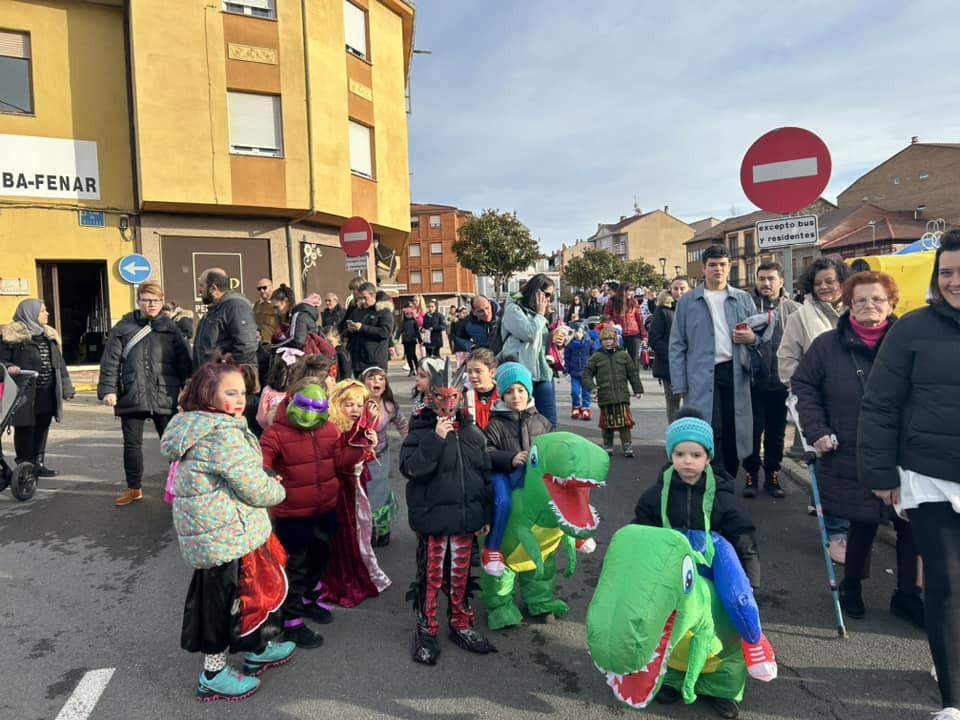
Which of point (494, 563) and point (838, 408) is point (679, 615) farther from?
point (838, 408)

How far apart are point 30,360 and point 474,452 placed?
5.92 metres

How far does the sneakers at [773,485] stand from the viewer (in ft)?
19.9

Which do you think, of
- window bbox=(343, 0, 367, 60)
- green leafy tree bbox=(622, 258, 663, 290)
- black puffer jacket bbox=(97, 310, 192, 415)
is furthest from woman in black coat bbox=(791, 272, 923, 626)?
green leafy tree bbox=(622, 258, 663, 290)

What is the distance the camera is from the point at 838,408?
4055mm

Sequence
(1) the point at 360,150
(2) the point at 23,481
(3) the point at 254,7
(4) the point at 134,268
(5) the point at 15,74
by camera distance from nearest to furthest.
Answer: (2) the point at 23,481 < (4) the point at 134,268 < (5) the point at 15,74 < (3) the point at 254,7 < (1) the point at 360,150

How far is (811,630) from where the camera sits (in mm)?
3699

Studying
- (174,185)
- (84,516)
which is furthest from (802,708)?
(174,185)

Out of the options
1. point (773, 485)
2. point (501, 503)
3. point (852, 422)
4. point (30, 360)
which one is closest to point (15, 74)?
point (30, 360)

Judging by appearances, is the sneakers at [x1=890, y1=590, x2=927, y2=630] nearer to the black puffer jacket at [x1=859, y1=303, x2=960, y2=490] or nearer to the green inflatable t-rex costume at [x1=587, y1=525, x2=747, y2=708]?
the black puffer jacket at [x1=859, y1=303, x2=960, y2=490]

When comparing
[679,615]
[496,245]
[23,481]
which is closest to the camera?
[679,615]

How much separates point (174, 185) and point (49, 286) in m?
3.78

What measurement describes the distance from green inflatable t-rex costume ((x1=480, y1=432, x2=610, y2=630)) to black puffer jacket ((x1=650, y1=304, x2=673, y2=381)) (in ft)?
15.0

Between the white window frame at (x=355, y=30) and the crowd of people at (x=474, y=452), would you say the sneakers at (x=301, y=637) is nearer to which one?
the crowd of people at (x=474, y=452)

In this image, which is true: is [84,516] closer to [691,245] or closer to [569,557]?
[569,557]
